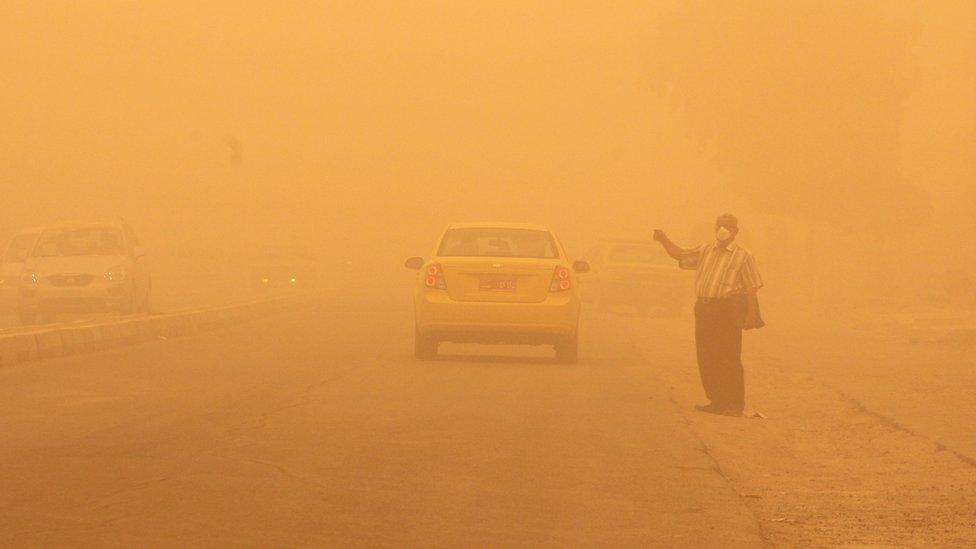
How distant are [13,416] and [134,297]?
54.4 ft

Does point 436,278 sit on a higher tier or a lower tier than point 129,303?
higher

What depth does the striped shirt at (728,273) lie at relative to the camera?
1426cm

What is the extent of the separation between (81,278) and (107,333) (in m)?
5.97

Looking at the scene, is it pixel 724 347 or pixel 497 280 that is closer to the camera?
pixel 724 347

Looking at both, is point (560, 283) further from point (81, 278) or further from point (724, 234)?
point (81, 278)

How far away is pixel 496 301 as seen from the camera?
18953 millimetres

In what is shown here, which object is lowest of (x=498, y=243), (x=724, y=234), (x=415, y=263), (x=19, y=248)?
(x=19, y=248)

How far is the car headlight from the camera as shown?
28.5 m

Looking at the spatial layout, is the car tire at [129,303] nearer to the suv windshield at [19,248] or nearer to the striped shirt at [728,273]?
the suv windshield at [19,248]

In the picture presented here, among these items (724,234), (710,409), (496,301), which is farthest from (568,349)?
(724,234)

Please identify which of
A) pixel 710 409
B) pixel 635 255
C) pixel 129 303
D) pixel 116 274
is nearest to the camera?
pixel 710 409

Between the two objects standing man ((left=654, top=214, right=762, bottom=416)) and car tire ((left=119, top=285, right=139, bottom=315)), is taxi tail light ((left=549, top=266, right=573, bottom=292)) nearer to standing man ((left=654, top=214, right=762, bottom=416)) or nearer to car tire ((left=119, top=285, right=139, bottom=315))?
standing man ((left=654, top=214, right=762, bottom=416))

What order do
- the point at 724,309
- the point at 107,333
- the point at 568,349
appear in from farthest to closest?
the point at 107,333 → the point at 568,349 → the point at 724,309

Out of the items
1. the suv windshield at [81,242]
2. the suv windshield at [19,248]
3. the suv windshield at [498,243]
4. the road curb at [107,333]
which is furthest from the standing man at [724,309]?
the suv windshield at [19,248]
